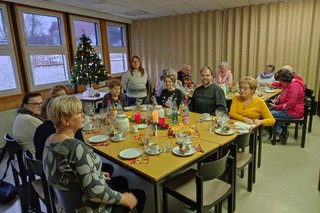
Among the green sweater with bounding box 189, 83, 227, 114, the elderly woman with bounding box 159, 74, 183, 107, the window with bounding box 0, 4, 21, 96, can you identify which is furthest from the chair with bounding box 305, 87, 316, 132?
the window with bounding box 0, 4, 21, 96

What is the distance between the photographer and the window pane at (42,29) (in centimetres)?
431

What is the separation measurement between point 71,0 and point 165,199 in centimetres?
402

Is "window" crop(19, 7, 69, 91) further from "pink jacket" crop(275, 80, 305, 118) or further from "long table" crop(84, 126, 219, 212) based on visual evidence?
"pink jacket" crop(275, 80, 305, 118)

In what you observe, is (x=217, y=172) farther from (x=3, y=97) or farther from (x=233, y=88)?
(x=3, y=97)

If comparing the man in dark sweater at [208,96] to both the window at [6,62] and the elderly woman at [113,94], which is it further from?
the window at [6,62]

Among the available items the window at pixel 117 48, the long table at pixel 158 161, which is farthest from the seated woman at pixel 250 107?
the window at pixel 117 48

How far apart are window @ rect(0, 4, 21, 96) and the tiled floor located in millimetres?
1878

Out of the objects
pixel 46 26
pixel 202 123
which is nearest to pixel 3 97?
pixel 46 26

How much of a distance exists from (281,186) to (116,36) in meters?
5.58

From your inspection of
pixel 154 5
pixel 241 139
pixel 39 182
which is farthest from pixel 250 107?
pixel 154 5

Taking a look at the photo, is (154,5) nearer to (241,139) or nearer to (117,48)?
(117,48)

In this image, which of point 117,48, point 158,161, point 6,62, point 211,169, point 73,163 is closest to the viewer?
point 73,163

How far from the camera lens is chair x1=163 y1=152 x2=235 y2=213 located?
5.10 feet

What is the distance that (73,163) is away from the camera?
1194mm
